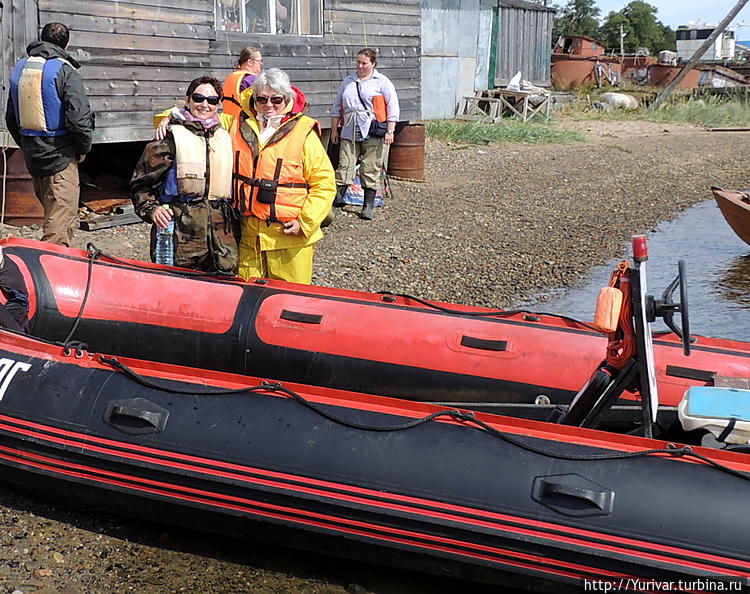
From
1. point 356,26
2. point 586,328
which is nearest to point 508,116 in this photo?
point 356,26

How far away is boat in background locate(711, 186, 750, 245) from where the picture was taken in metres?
9.31

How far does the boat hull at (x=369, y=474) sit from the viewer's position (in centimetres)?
304

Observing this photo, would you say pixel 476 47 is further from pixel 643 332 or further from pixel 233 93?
pixel 643 332

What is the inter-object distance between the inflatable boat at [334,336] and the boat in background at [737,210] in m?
5.54

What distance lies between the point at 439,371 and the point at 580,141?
531 inches

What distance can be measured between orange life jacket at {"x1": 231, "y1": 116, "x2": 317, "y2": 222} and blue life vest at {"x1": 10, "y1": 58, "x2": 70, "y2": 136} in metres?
1.99

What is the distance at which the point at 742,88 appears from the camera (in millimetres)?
24656

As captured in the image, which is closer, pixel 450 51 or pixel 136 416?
pixel 136 416

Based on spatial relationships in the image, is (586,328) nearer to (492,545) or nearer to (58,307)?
(492,545)

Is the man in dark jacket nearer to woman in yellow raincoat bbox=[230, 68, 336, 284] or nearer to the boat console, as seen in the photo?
woman in yellow raincoat bbox=[230, 68, 336, 284]

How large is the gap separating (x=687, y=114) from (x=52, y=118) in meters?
18.5

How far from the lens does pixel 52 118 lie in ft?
19.8

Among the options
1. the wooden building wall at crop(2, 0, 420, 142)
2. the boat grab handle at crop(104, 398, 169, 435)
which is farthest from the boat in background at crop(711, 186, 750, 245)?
the boat grab handle at crop(104, 398, 169, 435)

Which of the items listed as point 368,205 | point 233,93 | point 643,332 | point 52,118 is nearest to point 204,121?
point 52,118
